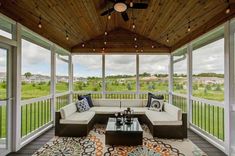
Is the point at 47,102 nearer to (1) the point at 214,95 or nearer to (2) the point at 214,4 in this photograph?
(1) the point at 214,95

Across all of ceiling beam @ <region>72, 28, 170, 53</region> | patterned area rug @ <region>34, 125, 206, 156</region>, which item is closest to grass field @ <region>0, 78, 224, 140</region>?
patterned area rug @ <region>34, 125, 206, 156</region>

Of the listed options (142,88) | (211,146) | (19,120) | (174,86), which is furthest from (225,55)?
(19,120)

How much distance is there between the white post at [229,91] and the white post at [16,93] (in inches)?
167

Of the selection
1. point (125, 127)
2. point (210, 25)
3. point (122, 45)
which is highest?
point (122, 45)

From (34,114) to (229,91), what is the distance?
15.3ft

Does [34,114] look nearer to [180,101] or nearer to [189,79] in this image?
[189,79]

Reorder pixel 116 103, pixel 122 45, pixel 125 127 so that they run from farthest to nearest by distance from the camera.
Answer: pixel 122 45
pixel 116 103
pixel 125 127

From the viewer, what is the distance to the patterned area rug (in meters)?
3.36

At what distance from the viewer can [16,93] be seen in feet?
11.6

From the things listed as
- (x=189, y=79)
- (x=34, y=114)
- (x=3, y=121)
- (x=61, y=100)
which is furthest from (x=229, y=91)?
(x=61, y=100)

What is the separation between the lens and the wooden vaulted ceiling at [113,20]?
11.4 ft

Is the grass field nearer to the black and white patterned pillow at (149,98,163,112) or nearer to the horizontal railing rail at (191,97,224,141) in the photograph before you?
the horizontal railing rail at (191,97,224,141)

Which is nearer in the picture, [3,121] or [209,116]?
[3,121]

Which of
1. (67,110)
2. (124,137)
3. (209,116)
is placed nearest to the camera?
(124,137)
